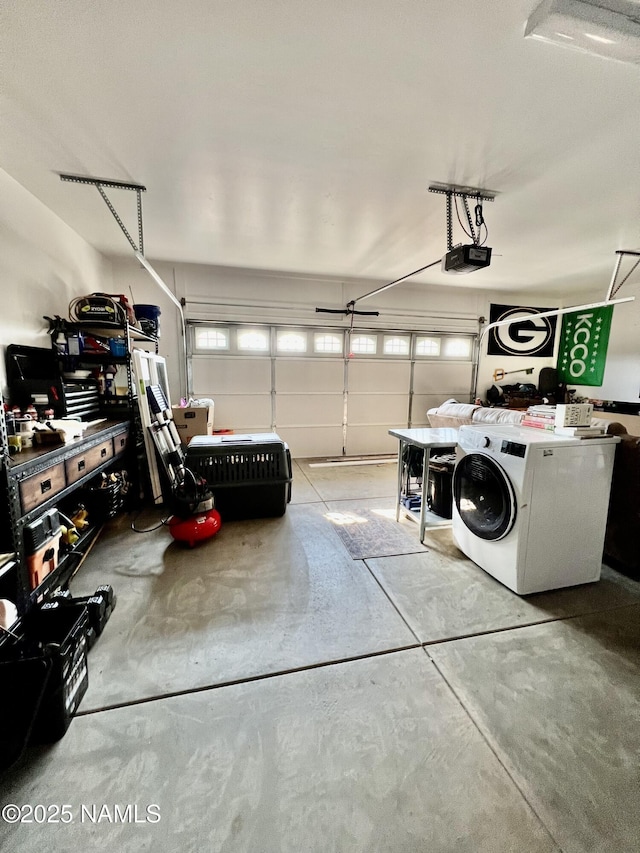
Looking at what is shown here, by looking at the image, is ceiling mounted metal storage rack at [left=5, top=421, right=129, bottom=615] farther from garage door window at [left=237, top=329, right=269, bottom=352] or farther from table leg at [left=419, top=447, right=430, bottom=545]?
garage door window at [left=237, top=329, right=269, bottom=352]

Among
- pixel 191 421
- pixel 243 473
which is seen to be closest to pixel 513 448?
pixel 243 473

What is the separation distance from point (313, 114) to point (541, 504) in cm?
268

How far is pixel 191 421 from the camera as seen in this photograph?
4.23m

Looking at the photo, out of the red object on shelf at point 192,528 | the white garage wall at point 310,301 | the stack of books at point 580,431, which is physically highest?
the white garage wall at point 310,301

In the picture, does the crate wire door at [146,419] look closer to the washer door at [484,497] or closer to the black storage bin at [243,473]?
the black storage bin at [243,473]

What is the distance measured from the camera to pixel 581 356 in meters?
6.56

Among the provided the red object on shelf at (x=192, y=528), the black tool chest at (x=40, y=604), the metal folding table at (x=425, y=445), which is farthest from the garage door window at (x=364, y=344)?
the black tool chest at (x=40, y=604)

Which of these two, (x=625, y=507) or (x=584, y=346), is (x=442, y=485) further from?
(x=584, y=346)

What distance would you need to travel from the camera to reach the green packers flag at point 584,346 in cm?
618

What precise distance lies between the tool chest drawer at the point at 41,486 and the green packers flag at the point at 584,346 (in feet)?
26.3

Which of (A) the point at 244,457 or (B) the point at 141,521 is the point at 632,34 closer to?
(A) the point at 244,457

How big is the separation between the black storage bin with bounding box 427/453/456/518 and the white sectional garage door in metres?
3.09

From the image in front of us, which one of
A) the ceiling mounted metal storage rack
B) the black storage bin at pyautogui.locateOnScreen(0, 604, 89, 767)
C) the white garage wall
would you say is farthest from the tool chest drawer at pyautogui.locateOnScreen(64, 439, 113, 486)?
the white garage wall

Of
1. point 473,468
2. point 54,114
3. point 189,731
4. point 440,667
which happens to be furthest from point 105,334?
point 440,667
